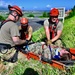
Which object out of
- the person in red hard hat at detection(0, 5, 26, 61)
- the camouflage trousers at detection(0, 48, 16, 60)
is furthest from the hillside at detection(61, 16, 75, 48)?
the camouflage trousers at detection(0, 48, 16, 60)

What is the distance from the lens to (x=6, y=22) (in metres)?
7.34

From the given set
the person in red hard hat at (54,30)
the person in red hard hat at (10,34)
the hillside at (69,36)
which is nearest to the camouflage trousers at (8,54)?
the person in red hard hat at (10,34)

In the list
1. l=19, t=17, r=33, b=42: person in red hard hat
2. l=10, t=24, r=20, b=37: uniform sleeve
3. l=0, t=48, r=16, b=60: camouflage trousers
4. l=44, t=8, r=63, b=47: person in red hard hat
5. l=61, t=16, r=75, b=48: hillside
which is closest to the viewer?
l=10, t=24, r=20, b=37: uniform sleeve

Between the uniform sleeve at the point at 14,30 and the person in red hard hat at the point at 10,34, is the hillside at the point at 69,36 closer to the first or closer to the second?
the person in red hard hat at the point at 10,34

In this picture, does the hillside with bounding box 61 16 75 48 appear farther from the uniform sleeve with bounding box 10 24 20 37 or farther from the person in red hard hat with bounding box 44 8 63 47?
the uniform sleeve with bounding box 10 24 20 37

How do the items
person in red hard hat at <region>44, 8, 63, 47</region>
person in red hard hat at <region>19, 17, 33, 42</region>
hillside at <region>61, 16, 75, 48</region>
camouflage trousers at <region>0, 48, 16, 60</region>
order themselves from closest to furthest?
1. camouflage trousers at <region>0, 48, 16, 60</region>
2. person in red hard hat at <region>44, 8, 63, 47</region>
3. person in red hard hat at <region>19, 17, 33, 42</region>
4. hillside at <region>61, 16, 75, 48</region>

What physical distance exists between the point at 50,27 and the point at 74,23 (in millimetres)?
2736

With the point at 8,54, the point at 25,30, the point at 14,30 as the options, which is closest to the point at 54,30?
the point at 25,30

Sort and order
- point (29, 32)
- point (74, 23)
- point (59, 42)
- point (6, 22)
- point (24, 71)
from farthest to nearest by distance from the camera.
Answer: point (74, 23) < point (29, 32) < point (59, 42) < point (6, 22) < point (24, 71)

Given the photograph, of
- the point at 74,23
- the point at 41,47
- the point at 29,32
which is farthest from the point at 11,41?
the point at 74,23

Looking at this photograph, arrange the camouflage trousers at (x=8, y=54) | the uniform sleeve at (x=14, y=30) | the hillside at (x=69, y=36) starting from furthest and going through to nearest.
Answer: the hillside at (x=69, y=36) → the camouflage trousers at (x=8, y=54) → the uniform sleeve at (x=14, y=30)

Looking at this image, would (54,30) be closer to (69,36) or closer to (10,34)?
(69,36)

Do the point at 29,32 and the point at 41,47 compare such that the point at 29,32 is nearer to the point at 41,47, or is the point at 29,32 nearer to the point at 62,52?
the point at 41,47

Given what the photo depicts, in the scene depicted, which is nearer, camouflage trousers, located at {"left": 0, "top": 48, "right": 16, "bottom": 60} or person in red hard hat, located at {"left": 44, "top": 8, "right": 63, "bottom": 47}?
camouflage trousers, located at {"left": 0, "top": 48, "right": 16, "bottom": 60}
